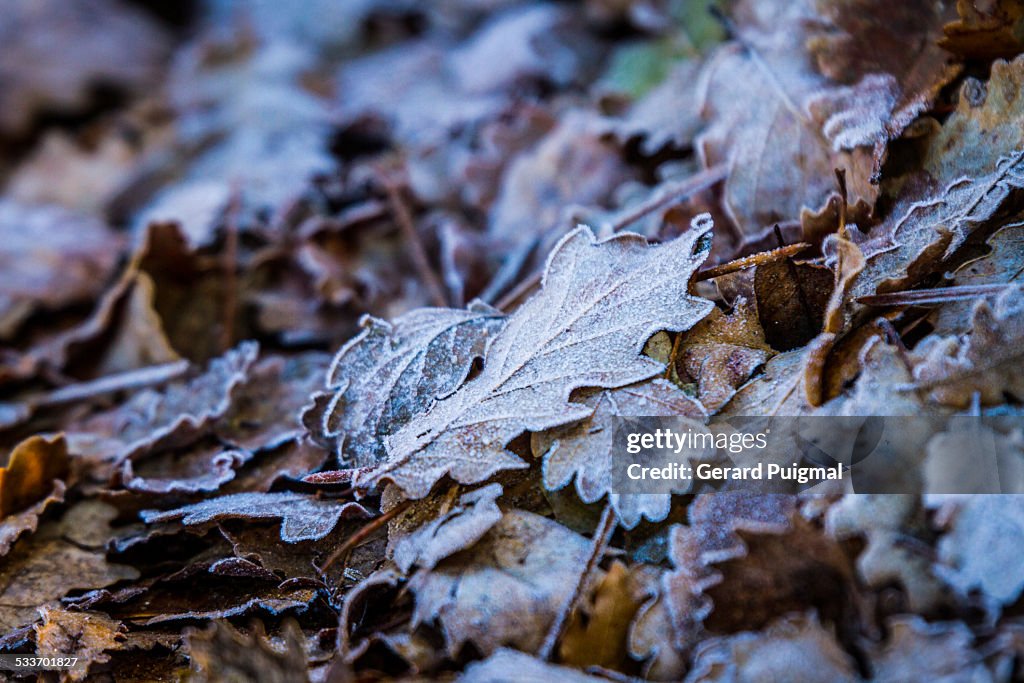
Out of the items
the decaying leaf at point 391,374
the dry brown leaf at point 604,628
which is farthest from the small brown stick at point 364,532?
the dry brown leaf at point 604,628

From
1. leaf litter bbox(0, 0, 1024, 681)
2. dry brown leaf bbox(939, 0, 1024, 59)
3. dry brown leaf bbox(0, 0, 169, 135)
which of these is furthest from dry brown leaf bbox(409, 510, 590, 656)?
dry brown leaf bbox(0, 0, 169, 135)

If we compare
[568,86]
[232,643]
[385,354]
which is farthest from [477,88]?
[232,643]

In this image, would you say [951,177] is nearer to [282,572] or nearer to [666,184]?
[666,184]

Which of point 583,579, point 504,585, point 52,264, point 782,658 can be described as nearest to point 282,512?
point 504,585

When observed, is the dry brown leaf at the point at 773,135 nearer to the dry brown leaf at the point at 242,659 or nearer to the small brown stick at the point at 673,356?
the small brown stick at the point at 673,356

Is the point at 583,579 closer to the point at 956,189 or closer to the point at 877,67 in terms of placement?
the point at 956,189

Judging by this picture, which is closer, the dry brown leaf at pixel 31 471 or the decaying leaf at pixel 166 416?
the dry brown leaf at pixel 31 471
